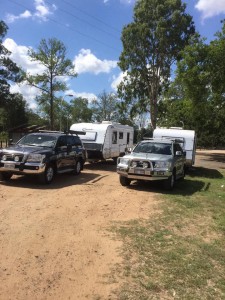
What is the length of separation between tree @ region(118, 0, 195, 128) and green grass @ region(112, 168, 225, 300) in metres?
30.0

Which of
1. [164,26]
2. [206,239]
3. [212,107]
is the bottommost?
[206,239]

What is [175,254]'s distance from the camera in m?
5.86

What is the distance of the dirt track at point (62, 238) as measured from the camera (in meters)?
4.55

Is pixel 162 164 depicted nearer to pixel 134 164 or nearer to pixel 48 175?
pixel 134 164

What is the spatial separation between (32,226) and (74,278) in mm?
2493

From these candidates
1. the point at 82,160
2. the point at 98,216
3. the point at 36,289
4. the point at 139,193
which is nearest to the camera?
the point at 36,289

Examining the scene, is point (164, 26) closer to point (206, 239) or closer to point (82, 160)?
point (82, 160)

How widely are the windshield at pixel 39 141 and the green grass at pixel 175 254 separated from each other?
5343 millimetres

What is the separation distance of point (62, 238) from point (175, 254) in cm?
198

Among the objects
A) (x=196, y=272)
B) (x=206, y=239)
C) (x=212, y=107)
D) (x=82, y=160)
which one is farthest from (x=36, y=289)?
(x=212, y=107)

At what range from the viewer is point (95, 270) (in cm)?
508

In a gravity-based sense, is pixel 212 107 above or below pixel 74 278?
above

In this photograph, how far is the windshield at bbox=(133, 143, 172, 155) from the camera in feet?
42.9

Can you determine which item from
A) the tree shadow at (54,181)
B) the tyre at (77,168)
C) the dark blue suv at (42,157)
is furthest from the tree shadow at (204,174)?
the dark blue suv at (42,157)
